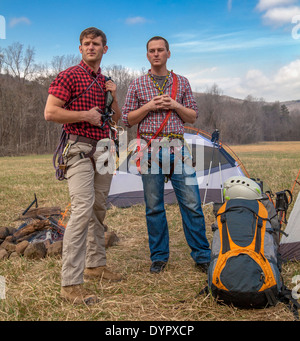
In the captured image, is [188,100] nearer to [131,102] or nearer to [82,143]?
[131,102]

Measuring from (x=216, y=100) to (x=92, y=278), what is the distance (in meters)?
78.2

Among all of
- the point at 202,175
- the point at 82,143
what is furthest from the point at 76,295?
the point at 202,175

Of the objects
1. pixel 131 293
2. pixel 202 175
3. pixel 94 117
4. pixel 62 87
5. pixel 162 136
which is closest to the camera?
pixel 62 87

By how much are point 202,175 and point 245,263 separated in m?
4.79

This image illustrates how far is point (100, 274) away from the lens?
151 inches

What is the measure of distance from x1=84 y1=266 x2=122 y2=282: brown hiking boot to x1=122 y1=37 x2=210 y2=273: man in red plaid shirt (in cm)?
47

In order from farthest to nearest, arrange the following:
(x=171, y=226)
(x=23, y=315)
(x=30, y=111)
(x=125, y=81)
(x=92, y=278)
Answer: (x=125, y=81), (x=30, y=111), (x=171, y=226), (x=92, y=278), (x=23, y=315)

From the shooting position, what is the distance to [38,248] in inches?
184

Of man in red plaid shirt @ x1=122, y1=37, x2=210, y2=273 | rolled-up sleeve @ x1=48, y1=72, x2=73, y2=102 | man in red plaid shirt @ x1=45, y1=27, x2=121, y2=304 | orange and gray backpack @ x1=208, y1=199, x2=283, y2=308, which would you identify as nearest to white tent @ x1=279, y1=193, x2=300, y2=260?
man in red plaid shirt @ x1=122, y1=37, x2=210, y2=273

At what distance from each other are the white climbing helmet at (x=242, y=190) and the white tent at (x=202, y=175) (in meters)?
3.50

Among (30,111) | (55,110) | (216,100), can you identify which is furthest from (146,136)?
(216,100)

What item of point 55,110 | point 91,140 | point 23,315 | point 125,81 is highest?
point 125,81
